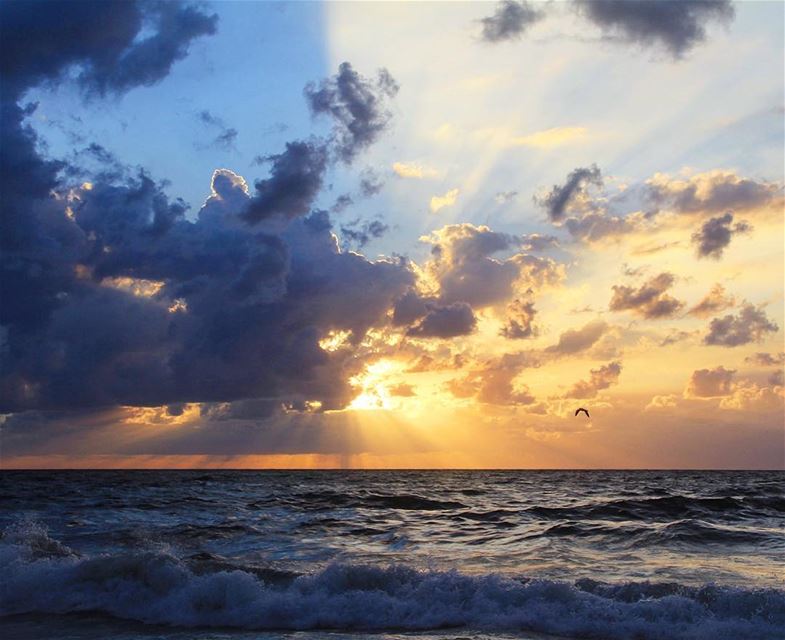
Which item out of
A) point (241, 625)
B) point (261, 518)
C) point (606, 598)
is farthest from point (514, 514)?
point (241, 625)

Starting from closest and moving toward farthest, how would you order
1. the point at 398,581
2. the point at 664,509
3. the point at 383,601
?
1. the point at 383,601
2. the point at 398,581
3. the point at 664,509

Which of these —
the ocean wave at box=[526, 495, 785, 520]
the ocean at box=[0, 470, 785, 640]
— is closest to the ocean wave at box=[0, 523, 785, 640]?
the ocean at box=[0, 470, 785, 640]

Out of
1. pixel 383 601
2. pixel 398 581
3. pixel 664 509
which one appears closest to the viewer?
pixel 383 601

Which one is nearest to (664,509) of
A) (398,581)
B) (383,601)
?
(398,581)

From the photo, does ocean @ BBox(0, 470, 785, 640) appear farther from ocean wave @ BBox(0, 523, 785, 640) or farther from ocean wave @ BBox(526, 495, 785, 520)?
ocean wave @ BBox(526, 495, 785, 520)

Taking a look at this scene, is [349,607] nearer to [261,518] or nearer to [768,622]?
[768,622]

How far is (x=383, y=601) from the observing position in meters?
16.7

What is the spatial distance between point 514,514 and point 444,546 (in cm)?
1290

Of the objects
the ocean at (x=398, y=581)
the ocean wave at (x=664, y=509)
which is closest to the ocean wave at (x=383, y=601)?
the ocean at (x=398, y=581)

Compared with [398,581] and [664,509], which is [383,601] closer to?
[398,581]

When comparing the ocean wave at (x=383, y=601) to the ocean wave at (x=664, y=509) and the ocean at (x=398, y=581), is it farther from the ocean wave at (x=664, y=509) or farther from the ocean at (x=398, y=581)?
the ocean wave at (x=664, y=509)

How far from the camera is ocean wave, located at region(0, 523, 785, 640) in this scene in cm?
1530

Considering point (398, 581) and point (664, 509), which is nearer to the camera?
point (398, 581)

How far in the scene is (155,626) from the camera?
15789mm
